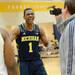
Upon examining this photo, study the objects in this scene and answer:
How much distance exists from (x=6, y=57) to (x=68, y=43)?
533 mm

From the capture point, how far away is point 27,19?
18.0ft

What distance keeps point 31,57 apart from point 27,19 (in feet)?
2.41

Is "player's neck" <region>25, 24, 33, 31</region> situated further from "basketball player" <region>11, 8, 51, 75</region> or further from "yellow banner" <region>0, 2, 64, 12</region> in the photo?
"yellow banner" <region>0, 2, 64, 12</region>

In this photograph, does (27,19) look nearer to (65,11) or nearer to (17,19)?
(65,11)

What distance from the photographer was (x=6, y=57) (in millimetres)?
2273

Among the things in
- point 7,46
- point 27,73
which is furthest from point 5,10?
point 7,46

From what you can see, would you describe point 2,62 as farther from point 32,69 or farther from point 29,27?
point 29,27

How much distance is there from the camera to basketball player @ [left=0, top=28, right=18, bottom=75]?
2176 millimetres

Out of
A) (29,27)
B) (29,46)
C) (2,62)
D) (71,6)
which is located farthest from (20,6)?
(71,6)

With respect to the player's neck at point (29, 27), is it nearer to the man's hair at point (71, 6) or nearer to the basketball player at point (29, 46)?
the basketball player at point (29, 46)

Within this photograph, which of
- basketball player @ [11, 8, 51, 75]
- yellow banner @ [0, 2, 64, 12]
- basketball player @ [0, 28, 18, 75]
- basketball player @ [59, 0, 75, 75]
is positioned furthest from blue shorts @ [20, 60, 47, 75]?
yellow banner @ [0, 2, 64, 12]

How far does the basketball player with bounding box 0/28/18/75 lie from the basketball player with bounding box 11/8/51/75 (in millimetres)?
2668

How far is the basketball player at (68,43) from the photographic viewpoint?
1936mm

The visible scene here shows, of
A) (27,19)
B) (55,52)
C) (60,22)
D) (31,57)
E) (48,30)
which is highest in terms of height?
(60,22)
